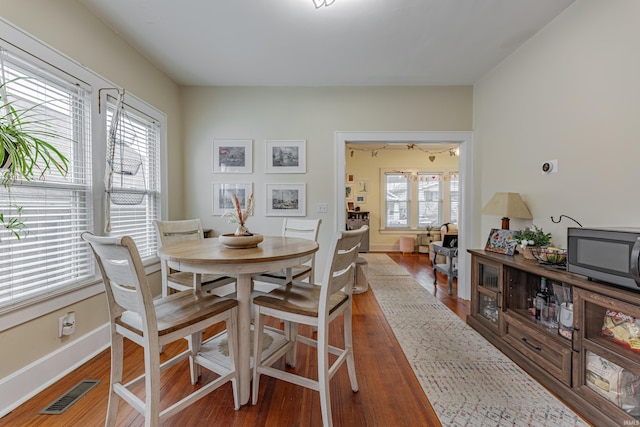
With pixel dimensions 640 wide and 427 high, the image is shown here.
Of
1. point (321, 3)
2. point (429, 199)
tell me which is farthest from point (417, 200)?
point (321, 3)

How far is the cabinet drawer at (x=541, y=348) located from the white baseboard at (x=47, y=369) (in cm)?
312

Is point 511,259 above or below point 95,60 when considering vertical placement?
below

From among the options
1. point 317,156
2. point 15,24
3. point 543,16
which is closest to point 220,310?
point 15,24

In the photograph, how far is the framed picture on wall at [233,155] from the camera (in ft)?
11.0

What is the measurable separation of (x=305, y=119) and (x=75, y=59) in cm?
210

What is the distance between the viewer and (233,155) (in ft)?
11.0

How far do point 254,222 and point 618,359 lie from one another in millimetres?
3144

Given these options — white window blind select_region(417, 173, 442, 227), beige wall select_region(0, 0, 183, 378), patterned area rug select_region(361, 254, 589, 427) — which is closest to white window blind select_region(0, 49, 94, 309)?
beige wall select_region(0, 0, 183, 378)

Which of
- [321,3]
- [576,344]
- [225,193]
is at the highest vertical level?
[321,3]

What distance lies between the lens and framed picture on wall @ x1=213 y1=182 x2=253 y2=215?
3.36 m

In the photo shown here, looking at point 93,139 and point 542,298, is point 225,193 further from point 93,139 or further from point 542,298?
point 542,298

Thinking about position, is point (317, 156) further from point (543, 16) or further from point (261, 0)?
point (543, 16)

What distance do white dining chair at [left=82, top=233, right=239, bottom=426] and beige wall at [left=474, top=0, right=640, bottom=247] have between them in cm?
243

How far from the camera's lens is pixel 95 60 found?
2088mm
